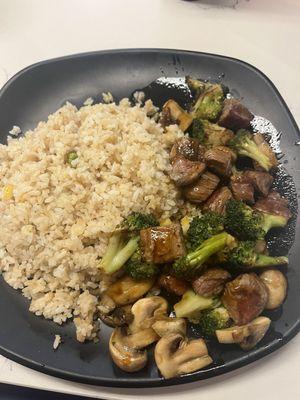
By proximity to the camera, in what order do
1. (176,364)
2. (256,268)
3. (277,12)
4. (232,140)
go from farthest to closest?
1. (277,12)
2. (232,140)
3. (256,268)
4. (176,364)

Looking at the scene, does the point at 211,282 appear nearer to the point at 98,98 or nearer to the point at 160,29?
the point at 98,98

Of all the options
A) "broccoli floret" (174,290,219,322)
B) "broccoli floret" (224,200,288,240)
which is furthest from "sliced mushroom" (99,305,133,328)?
"broccoli floret" (224,200,288,240)

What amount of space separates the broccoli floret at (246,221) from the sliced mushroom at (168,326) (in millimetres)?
629

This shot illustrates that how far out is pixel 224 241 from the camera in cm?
270

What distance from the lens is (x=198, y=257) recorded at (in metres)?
2.65

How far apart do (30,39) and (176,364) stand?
3.31m

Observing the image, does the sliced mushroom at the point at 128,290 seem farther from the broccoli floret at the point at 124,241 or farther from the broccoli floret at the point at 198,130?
the broccoli floret at the point at 198,130

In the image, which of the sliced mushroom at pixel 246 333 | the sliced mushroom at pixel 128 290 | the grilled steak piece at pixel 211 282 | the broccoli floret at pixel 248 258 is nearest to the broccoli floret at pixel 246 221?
the broccoli floret at pixel 248 258

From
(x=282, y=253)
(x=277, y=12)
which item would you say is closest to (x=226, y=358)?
(x=282, y=253)

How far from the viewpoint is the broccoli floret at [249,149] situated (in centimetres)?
306

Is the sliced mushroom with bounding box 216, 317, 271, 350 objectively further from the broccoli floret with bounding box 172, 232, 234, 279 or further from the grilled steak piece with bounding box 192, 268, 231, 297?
the broccoli floret with bounding box 172, 232, 234, 279

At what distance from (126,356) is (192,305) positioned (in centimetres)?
47

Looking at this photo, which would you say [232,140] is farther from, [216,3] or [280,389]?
[216,3]

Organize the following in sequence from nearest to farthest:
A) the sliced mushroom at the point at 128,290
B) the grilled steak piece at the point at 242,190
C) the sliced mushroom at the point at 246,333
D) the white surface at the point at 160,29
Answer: the sliced mushroom at the point at 246,333
the sliced mushroom at the point at 128,290
the grilled steak piece at the point at 242,190
the white surface at the point at 160,29
